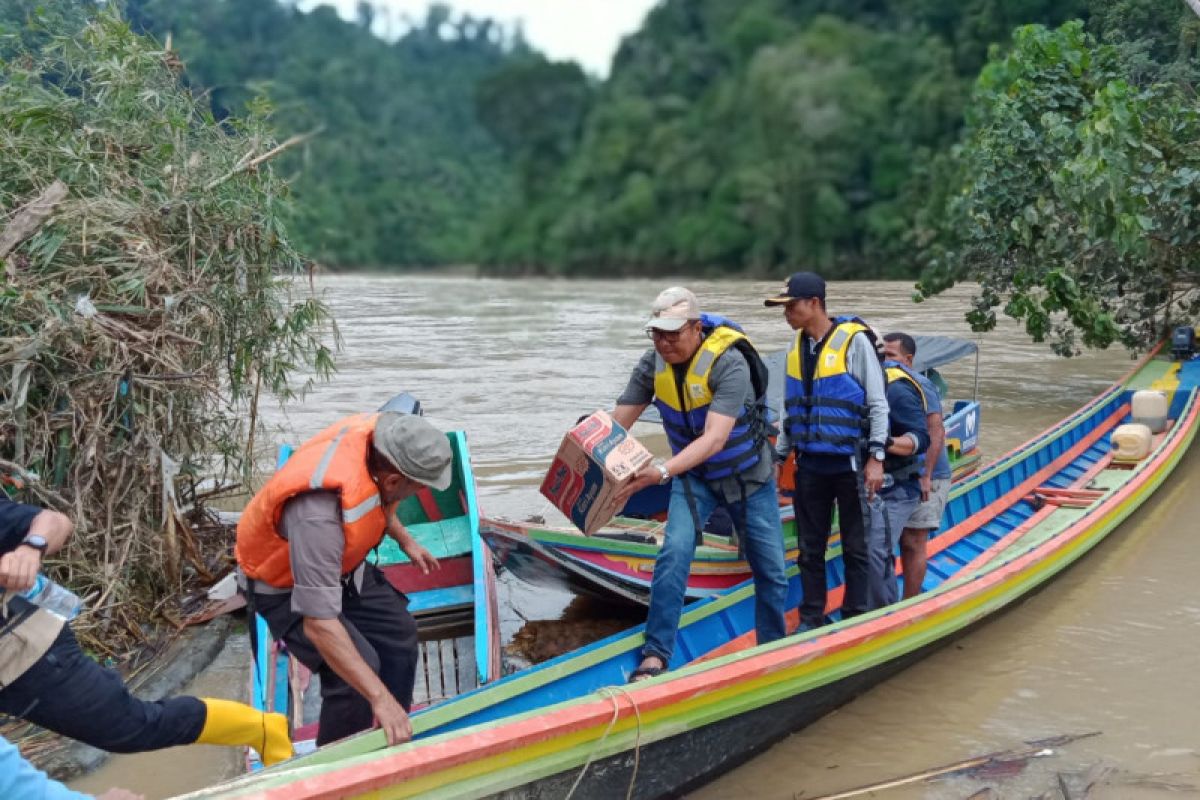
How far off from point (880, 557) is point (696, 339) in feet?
4.72

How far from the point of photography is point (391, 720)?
332 cm

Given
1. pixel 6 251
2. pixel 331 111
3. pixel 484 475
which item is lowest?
pixel 484 475

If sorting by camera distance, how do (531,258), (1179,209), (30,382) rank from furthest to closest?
(531,258) → (1179,209) → (30,382)

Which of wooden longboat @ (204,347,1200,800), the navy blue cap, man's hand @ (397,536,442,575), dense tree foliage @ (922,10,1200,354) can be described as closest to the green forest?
dense tree foliage @ (922,10,1200,354)

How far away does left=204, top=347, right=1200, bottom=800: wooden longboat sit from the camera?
10.4 feet

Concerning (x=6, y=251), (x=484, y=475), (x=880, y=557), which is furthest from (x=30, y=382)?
(x=484, y=475)

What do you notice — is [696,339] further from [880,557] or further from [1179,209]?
[1179,209]

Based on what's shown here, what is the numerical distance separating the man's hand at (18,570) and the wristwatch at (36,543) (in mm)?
29

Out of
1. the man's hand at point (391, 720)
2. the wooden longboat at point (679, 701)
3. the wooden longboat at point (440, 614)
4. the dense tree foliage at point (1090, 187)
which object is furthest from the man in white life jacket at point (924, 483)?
the dense tree foliage at point (1090, 187)

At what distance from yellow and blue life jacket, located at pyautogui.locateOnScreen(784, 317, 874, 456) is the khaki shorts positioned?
88cm

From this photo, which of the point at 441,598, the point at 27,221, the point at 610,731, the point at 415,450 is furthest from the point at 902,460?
the point at 27,221

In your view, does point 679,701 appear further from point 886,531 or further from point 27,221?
point 27,221

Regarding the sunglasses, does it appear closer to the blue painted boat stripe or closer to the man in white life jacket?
the man in white life jacket

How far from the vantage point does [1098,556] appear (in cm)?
754
